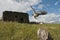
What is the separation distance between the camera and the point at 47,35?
23.4m

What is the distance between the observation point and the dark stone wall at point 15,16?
48694 millimetres

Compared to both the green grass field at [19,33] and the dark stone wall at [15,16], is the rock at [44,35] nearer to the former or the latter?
the green grass field at [19,33]

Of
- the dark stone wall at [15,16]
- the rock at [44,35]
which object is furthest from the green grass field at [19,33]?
the dark stone wall at [15,16]

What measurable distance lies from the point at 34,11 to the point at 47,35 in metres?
29.4

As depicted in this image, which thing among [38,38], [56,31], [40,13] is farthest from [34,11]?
[38,38]

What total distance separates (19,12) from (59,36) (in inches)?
1139

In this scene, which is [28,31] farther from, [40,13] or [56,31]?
[40,13]

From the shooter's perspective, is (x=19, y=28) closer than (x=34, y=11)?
Yes

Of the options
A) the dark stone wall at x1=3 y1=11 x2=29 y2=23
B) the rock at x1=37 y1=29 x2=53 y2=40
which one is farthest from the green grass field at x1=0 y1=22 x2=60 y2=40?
the dark stone wall at x1=3 y1=11 x2=29 y2=23

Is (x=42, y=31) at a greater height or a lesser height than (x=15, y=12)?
lesser

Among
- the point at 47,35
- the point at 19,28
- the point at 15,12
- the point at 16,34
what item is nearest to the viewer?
the point at 47,35

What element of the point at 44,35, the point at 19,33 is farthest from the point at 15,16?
the point at 44,35

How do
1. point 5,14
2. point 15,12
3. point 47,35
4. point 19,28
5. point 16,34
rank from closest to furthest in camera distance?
point 47,35, point 16,34, point 19,28, point 5,14, point 15,12

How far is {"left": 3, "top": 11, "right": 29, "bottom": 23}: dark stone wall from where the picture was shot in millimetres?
48694
